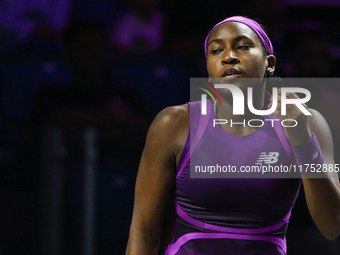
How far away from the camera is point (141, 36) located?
1300 millimetres

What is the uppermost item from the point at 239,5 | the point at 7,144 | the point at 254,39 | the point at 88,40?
the point at 239,5

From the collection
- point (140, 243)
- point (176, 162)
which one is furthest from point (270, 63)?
point (140, 243)

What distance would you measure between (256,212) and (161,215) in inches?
8.2

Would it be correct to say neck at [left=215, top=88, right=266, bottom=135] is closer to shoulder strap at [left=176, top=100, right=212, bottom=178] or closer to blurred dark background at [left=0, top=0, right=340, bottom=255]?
shoulder strap at [left=176, top=100, right=212, bottom=178]

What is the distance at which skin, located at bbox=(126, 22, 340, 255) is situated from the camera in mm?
834

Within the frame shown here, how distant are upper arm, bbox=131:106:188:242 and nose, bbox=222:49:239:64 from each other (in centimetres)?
15

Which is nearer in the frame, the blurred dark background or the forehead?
the forehead

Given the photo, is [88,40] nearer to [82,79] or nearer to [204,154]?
[82,79]

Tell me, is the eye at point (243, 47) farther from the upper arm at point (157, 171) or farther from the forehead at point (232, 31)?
the upper arm at point (157, 171)

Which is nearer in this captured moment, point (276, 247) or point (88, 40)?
point (276, 247)

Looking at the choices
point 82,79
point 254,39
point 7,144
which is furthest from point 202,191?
point 7,144

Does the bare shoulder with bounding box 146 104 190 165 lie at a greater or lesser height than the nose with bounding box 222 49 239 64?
lesser

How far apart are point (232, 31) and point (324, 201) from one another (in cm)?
42

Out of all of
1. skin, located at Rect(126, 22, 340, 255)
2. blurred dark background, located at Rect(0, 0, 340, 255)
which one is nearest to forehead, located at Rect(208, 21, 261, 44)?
skin, located at Rect(126, 22, 340, 255)
